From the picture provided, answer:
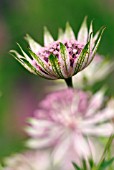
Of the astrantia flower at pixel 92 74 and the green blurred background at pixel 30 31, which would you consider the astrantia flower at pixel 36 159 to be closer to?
the astrantia flower at pixel 92 74

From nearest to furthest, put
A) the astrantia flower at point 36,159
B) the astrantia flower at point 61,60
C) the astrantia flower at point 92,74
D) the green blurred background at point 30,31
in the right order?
the astrantia flower at point 61,60 → the astrantia flower at point 36,159 → the astrantia flower at point 92,74 → the green blurred background at point 30,31

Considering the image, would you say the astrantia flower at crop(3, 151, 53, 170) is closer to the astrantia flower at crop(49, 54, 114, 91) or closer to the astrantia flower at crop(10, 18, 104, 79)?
the astrantia flower at crop(49, 54, 114, 91)

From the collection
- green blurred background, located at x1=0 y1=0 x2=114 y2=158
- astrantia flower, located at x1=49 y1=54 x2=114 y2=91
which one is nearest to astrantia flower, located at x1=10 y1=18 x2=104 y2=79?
astrantia flower, located at x1=49 y1=54 x2=114 y2=91

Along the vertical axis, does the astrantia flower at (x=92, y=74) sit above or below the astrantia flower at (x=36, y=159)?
above

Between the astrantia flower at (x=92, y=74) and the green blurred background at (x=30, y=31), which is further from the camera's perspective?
the green blurred background at (x=30, y=31)

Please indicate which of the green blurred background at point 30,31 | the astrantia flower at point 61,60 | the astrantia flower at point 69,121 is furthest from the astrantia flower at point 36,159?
the green blurred background at point 30,31

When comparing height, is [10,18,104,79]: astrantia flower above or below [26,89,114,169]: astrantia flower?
above

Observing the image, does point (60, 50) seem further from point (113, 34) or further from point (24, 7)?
point (24, 7)
